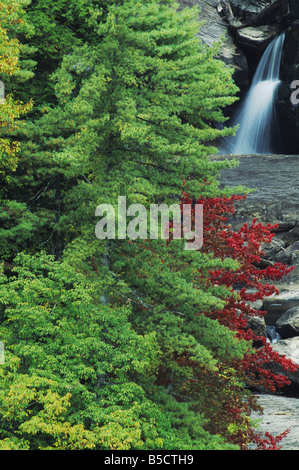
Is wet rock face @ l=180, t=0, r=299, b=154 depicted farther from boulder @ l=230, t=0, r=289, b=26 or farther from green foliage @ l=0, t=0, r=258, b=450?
green foliage @ l=0, t=0, r=258, b=450

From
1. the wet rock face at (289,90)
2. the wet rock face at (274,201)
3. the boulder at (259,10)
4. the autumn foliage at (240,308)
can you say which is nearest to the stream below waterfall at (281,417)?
the autumn foliage at (240,308)

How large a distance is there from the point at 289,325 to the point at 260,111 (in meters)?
18.6

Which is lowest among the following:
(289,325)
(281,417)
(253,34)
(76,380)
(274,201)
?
(281,417)

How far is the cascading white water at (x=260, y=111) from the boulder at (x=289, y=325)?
53.6 ft

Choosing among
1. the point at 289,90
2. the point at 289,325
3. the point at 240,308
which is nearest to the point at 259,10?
the point at 289,90

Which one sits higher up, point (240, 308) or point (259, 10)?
point (259, 10)

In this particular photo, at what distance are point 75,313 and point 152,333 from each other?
1.79 m

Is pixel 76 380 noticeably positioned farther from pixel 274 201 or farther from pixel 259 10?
pixel 259 10

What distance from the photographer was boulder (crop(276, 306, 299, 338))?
816 inches

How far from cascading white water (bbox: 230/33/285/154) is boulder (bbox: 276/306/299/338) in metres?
16.4

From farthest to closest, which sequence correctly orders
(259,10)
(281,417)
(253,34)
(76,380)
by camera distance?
(253,34) < (259,10) < (281,417) < (76,380)

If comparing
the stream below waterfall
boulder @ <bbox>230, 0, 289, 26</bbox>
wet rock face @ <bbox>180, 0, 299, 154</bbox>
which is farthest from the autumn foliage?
boulder @ <bbox>230, 0, 289, 26</bbox>

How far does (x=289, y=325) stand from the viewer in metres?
20.8

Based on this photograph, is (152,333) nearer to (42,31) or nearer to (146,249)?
(146,249)
